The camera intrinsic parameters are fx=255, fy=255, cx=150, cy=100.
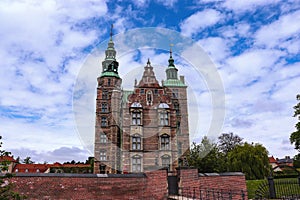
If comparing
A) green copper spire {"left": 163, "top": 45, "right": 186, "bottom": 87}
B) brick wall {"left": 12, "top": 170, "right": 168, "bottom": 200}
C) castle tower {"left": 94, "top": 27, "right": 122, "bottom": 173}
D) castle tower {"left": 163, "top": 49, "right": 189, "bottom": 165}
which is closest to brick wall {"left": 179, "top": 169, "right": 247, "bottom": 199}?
brick wall {"left": 12, "top": 170, "right": 168, "bottom": 200}

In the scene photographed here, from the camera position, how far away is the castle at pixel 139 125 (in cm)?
2409

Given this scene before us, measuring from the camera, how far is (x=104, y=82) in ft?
96.3

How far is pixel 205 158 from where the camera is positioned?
21.6 m

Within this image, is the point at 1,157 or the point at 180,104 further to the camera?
the point at 180,104

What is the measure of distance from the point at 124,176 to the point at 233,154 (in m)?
19.2

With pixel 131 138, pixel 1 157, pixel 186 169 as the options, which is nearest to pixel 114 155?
pixel 131 138

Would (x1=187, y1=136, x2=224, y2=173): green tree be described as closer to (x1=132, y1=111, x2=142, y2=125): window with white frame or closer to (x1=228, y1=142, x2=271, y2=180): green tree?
(x1=228, y1=142, x2=271, y2=180): green tree

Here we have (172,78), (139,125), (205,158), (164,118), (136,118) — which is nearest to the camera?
(205,158)

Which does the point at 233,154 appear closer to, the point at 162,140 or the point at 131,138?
the point at 162,140

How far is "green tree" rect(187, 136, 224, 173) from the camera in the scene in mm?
21469

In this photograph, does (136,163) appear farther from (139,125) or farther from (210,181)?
(210,181)

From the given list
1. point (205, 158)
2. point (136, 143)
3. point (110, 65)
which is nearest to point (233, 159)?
point (205, 158)

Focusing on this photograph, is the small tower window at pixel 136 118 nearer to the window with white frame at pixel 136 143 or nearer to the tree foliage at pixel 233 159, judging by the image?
the window with white frame at pixel 136 143

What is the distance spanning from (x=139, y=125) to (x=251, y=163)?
12.2 m
